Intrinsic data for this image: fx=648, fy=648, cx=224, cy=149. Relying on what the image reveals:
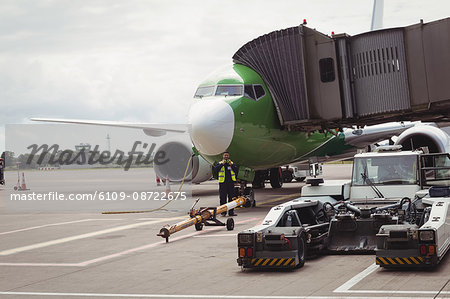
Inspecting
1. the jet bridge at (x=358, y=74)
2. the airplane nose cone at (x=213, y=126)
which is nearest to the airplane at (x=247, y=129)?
the airplane nose cone at (x=213, y=126)

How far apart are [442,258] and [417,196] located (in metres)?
1.92

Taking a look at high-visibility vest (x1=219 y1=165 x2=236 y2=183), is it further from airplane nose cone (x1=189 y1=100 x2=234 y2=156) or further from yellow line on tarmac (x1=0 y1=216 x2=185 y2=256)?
yellow line on tarmac (x1=0 y1=216 x2=185 y2=256)

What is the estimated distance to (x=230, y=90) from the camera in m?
17.9

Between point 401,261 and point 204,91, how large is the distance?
11.3 metres

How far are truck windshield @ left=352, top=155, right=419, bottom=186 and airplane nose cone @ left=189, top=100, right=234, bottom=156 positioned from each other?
6.25 metres

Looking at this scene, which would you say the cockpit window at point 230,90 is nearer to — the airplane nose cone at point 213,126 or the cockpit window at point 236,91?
the cockpit window at point 236,91

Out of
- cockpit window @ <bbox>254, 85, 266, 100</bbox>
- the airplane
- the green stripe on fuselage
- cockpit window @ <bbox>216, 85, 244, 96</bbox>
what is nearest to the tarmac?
the airplane

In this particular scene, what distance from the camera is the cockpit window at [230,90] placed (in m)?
17.9

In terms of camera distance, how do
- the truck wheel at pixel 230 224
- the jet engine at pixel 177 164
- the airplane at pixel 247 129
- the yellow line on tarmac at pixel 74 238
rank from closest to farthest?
the yellow line on tarmac at pixel 74 238, the truck wheel at pixel 230 224, the airplane at pixel 247 129, the jet engine at pixel 177 164

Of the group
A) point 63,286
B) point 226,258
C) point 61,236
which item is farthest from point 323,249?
point 61,236

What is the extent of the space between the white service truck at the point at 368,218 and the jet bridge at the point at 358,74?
4.86 metres

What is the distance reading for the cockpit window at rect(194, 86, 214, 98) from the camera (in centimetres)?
1811

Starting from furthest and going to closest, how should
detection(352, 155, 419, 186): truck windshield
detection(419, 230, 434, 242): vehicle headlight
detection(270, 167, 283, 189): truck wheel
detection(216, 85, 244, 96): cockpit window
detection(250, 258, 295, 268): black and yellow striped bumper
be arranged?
detection(270, 167, 283, 189): truck wheel < detection(216, 85, 244, 96): cockpit window < detection(352, 155, 419, 186): truck windshield < detection(250, 258, 295, 268): black and yellow striped bumper < detection(419, 230, 434, 242): vehicle headlight

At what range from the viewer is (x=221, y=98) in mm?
17672
